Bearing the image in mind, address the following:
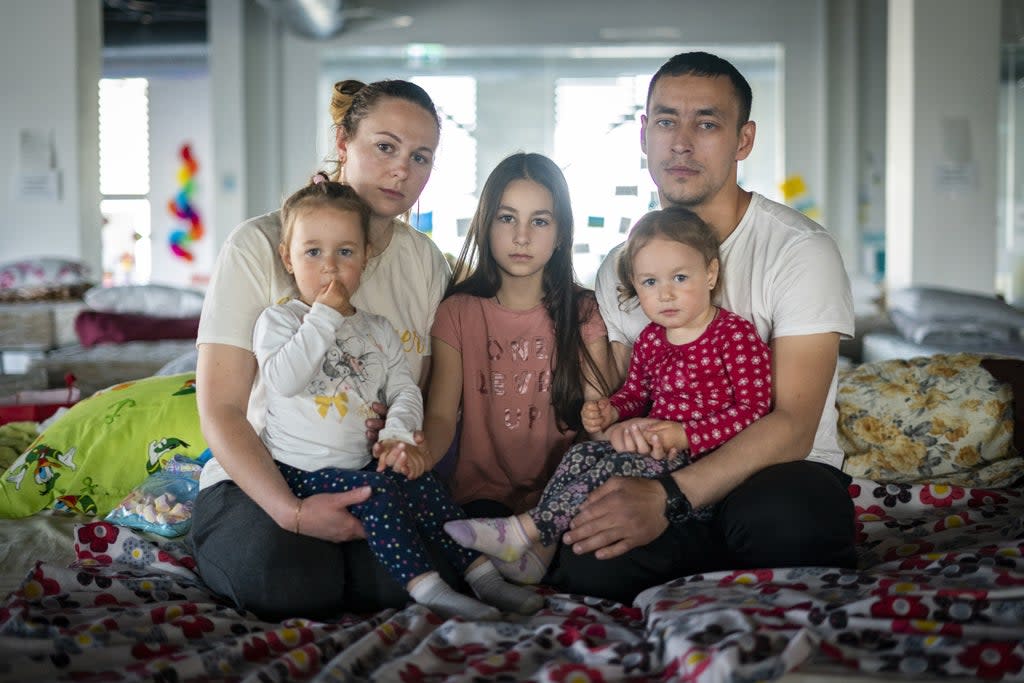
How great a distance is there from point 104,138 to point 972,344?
11.0 m

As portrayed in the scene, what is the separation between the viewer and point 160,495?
2.49 meters

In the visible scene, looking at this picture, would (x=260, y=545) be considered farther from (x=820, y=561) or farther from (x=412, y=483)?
(x=820, y=561)

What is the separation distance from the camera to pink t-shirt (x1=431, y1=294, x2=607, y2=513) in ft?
8.08

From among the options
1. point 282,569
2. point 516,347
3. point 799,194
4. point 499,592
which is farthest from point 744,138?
point 799,194

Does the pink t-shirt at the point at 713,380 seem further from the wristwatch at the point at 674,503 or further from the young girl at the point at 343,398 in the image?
the young girl at the point at 343,398

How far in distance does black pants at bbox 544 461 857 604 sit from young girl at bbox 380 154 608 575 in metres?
0.38

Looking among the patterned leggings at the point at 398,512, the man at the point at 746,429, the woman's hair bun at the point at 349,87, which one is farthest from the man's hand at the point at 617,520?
the woman's hair bun at the point at 349,87

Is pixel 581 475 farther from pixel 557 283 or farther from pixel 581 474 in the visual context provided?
pixel 557 283

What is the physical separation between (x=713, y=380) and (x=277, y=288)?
37.5 inches

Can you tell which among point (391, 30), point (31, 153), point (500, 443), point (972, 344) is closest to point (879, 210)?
point (391, 30)

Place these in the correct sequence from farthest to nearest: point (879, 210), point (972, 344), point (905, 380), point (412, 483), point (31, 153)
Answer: point (879, 210) → point (31, 153) → point (972, 344) → point (905, 380) → point (412, 483)

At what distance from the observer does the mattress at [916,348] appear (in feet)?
14.3

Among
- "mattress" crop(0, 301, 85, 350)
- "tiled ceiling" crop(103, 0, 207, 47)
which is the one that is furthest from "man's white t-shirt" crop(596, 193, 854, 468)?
"tiled ceiling" crop(103, 0, 207, 47)

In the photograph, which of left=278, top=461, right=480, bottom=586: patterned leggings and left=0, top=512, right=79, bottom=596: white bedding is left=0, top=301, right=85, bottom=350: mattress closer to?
left=0, top=512, right=79, bottom=596: white bedding
